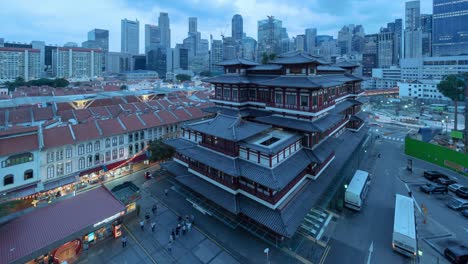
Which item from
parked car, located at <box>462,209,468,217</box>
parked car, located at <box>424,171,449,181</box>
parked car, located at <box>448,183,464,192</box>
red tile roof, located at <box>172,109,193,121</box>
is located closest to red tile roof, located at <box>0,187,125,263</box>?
red tile roof, located at <box>172,109,193,121</box>

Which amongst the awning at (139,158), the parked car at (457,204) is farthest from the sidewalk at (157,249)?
the parked car at (457,204)

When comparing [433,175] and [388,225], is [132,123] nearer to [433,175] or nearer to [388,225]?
[388,225]

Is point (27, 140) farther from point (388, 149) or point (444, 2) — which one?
point (444, 2)

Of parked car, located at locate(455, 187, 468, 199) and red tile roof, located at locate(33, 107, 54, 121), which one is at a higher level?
red tile roof, located at locate(33, 107, 54, 121)

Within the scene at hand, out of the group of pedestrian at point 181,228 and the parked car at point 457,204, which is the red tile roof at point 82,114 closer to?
the group of pedestrian at point 181,228

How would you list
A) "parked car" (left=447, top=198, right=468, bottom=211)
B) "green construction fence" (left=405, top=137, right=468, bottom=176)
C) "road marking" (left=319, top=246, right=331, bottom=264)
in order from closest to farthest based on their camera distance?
"road marking" (left=319, top=246, right=331, bottom=264), "parked car" (left=447, top=198, right=468, bottom=211), "green construction fence" (left=405, top=137, right=468, bottom=176)

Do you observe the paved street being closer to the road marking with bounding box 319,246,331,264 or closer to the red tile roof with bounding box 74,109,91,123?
the road marking with bounding box 319,246,331,264

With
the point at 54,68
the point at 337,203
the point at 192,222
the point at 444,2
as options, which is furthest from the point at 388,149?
the point at 54,68
